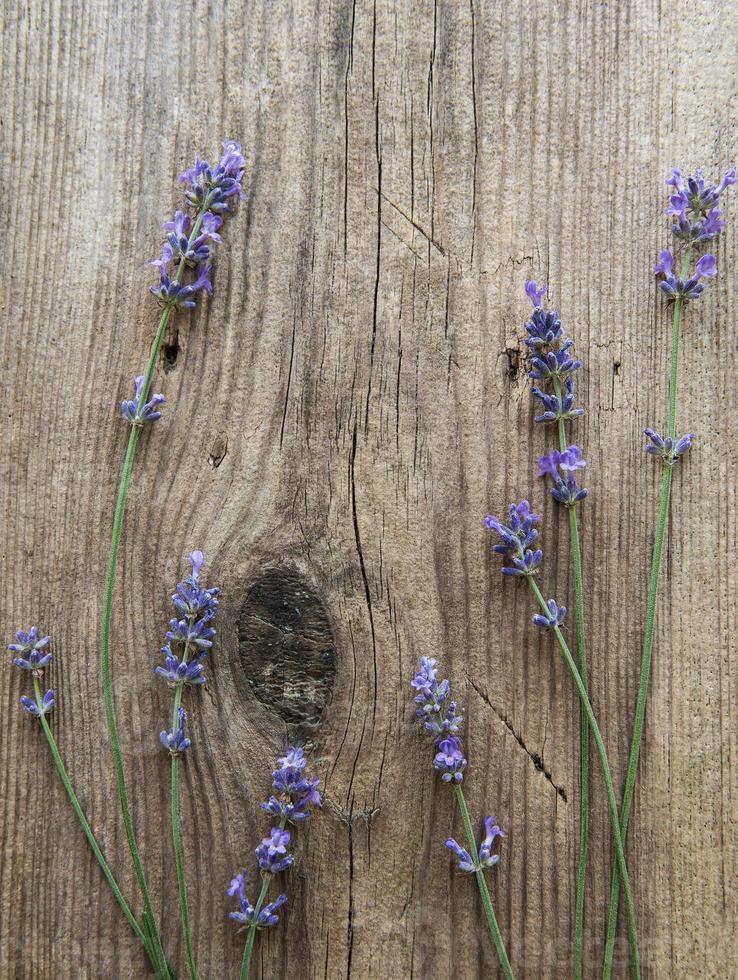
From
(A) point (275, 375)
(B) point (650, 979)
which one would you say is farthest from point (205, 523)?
(B) point (650, 979)

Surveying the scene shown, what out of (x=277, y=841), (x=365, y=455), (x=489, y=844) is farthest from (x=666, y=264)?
(x=277, y=841)

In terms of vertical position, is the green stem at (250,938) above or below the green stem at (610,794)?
below

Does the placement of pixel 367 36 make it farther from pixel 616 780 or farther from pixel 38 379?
pixel 616 780

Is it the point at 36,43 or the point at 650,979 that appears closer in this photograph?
the point at 650,979

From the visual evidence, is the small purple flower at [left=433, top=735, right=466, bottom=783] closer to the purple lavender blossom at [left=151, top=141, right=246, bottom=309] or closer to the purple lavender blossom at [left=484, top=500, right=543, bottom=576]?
the purple lavender blossom at [left=484, top=500, right=543, bottom=576]

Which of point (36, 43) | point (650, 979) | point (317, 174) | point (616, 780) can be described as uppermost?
point (36, 43)

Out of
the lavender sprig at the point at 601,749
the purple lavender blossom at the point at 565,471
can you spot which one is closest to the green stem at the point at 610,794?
the lavender sprig at the point at 601,749

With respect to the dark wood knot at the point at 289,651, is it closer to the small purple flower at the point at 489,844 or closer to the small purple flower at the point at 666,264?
the small purple flower at the point at 489,844
